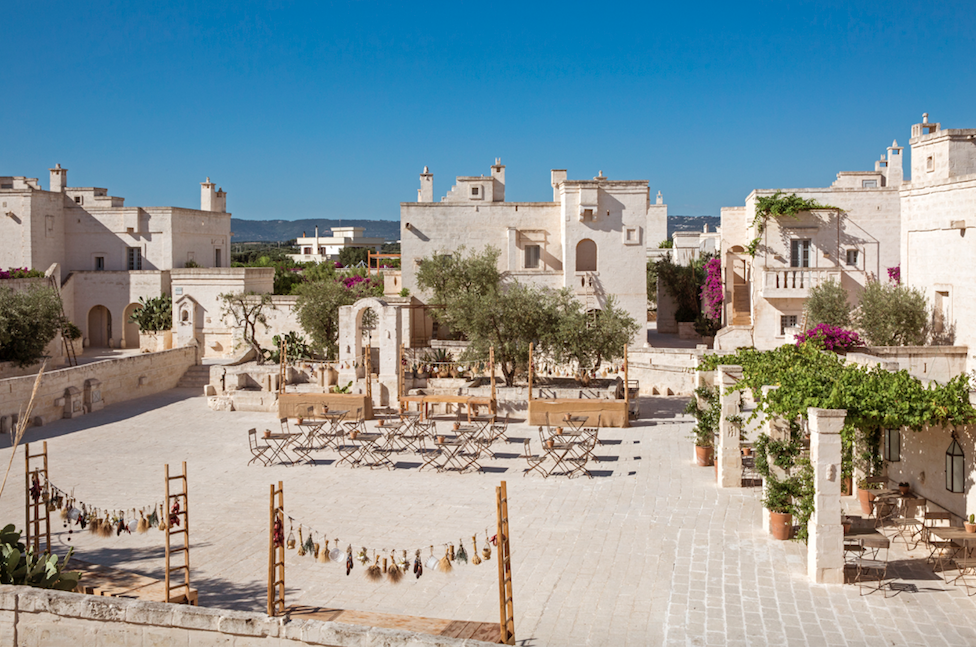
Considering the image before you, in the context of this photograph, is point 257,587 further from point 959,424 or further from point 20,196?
point 20,196

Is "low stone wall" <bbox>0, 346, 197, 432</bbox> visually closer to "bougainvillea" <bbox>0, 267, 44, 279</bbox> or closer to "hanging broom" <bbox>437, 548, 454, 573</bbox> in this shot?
"bougainvillea" <bbox>0, 267, 44, 279</bbox>

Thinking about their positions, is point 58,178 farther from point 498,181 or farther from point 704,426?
point 704,426

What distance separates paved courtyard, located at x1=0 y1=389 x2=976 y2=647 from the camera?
9.45 meters

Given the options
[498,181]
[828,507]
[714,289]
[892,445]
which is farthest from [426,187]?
[828,507]

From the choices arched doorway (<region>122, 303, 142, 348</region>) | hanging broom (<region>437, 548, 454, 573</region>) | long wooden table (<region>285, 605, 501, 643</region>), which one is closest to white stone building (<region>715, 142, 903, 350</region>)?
hanging broom (<region>437, 548, 454, 573</region>)

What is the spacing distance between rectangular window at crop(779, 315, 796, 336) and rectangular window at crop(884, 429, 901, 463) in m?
17.8

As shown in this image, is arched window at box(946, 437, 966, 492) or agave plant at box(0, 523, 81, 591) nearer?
agave plant at box(0, 523, 81, 591)

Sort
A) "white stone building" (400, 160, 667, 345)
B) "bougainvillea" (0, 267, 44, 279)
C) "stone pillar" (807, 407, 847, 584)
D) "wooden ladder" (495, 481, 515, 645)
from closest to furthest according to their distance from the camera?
"wooden ladder" (495, 481, 515, 645) < "stone pillar" (807, 407, 847, 584) < "white stone building" (400, 160, 667, 345) < "bougainvillea" (0, 267, 44, 279)

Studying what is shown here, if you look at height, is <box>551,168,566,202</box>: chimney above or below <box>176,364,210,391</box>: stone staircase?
above

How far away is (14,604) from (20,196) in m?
38.5

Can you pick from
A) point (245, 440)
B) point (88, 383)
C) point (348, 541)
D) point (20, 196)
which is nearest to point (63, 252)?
point (20, 196)

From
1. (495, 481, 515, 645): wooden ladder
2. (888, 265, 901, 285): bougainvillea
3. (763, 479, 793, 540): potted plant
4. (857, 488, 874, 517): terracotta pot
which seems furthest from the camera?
(888, 265, 901, 285): bougainvillea

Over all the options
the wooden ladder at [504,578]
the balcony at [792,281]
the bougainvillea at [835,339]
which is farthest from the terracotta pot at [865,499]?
the balcony at [792,281]

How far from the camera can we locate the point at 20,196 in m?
40.4
